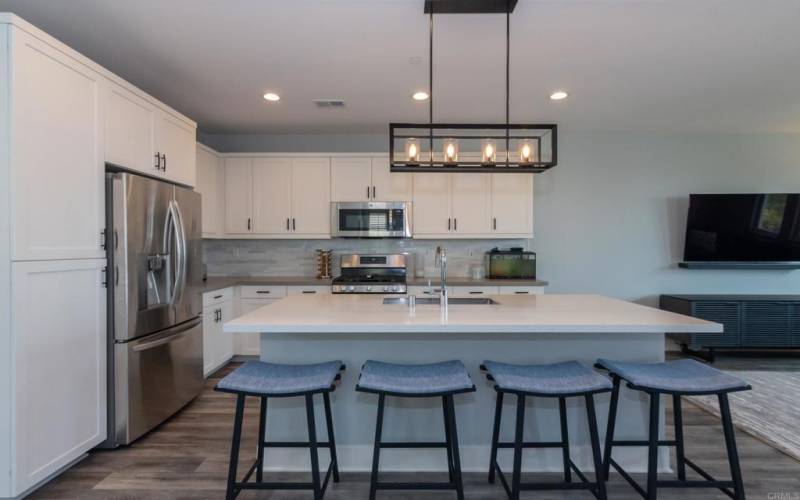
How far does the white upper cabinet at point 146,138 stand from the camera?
2.53m

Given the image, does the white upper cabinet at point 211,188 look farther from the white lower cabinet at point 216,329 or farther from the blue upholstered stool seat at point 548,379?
the blue upholstered stool seat at point 548,379

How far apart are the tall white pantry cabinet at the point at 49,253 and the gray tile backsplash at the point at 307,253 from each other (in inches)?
95.7

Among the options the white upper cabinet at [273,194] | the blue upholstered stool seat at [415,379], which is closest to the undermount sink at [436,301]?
the blue upholstered stool seat at [415,379]

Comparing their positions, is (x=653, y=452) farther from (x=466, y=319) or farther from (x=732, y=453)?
(x=466, y=319)

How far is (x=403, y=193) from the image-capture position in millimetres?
4547

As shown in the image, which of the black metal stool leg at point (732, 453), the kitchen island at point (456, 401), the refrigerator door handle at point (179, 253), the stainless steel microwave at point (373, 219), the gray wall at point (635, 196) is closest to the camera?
the black metal stool leg at point (732, 453)

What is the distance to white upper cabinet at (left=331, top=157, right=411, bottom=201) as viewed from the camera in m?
4.54

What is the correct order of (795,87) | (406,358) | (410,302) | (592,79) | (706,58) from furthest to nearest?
(795,87) → (592,79) → (706,58) → (410,302) → (406,358)

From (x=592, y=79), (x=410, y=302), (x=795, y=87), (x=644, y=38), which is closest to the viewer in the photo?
(x=410, y=302)

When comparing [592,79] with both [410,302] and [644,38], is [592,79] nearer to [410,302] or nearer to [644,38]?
[644,38]

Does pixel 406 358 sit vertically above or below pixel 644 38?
below

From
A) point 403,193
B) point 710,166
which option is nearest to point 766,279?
point 710,166

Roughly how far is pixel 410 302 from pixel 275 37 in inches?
73.6
